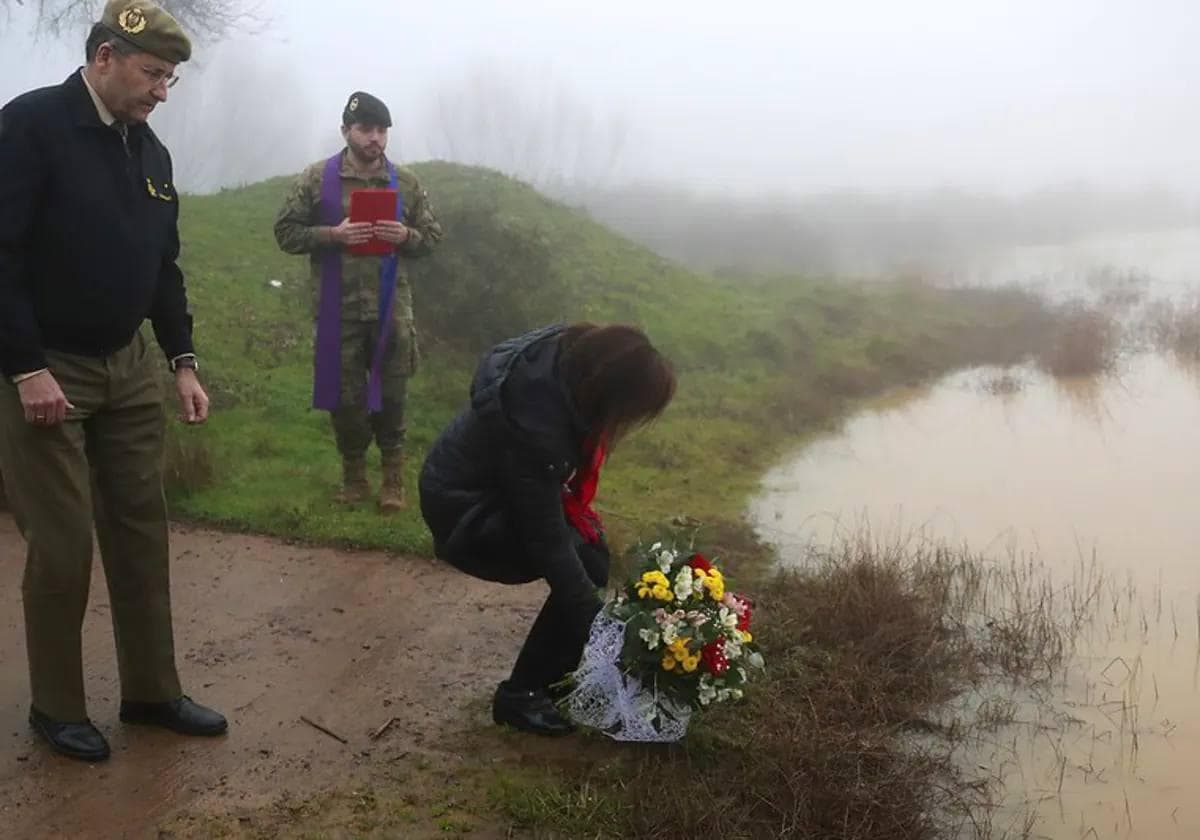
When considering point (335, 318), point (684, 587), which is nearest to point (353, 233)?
point (335, 318)

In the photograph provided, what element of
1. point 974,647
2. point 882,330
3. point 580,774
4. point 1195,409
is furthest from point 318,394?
point 882,330

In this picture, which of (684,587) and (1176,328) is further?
(1176,328)

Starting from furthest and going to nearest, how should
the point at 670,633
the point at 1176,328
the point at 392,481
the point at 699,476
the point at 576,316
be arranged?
1. the point at 1176,328
2. the point at 576,316
3. the point at 699,476
4. the point at 392,481
5. the point at 670,633

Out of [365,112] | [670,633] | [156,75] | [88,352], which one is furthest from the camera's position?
[365,112]

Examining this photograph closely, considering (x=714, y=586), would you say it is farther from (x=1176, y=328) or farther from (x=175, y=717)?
(x=1176, y=328)

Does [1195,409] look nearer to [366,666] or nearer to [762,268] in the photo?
[366,666]

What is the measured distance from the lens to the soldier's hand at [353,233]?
229 inches

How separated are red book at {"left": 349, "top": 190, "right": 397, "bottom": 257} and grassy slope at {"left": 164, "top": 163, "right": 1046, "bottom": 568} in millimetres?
1480

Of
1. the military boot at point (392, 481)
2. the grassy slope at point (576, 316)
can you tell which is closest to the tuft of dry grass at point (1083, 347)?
the grassy slope at point (576, 316)

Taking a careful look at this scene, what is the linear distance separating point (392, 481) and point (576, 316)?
20.6ft

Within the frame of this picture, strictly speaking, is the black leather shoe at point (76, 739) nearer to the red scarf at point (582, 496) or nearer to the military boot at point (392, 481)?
the red scarf at point (582, 496)

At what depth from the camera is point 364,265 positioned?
6.09 m

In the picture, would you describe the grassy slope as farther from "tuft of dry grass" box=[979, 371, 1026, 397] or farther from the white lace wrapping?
the white lace wrapping

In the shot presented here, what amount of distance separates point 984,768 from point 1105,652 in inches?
65.2
